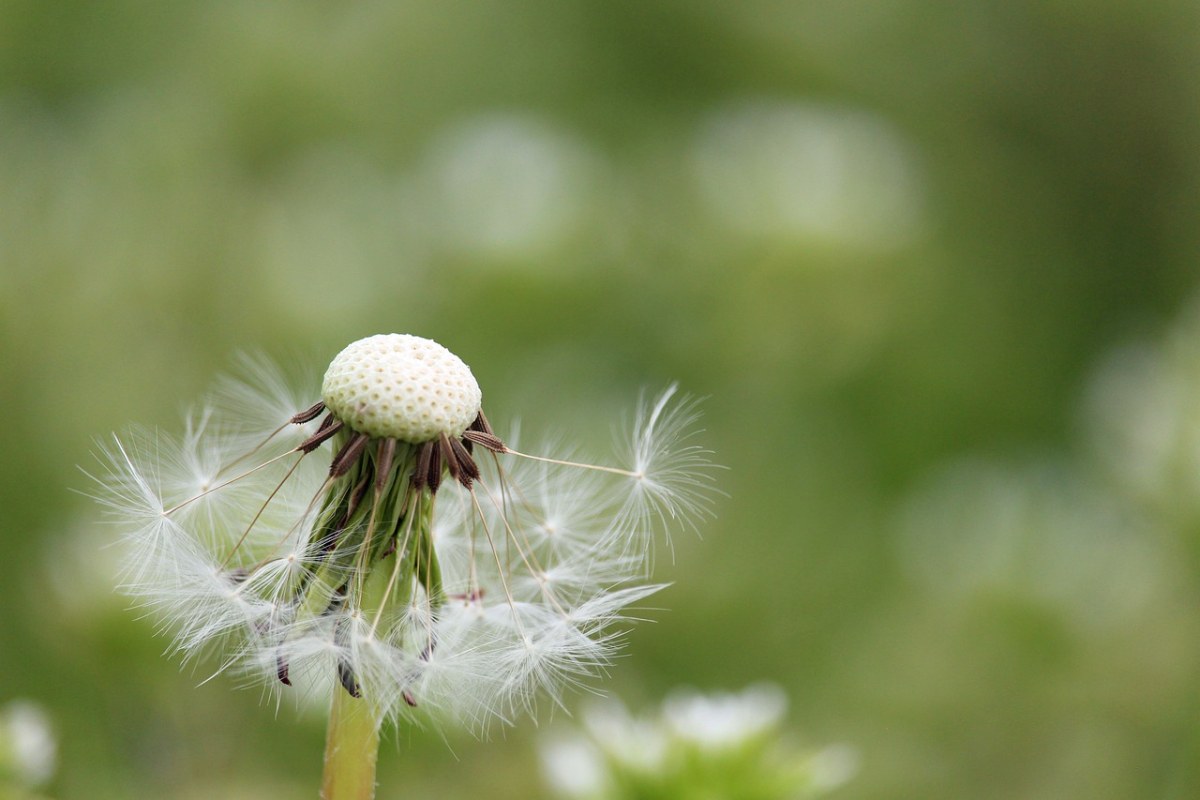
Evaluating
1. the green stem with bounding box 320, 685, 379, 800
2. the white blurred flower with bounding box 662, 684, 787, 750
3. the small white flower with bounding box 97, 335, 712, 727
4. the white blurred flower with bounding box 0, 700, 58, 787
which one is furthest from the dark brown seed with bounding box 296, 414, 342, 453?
the white blurred flower with bounding box 662, 684, 787, 750

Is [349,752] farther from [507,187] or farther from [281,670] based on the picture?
[507,187]

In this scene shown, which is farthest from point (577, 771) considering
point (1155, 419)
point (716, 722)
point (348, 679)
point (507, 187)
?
point (507, 187)

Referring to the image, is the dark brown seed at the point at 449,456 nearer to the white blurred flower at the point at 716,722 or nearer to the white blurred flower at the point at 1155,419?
the white blurred flower at the point at 716,722

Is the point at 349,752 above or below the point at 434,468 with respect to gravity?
below

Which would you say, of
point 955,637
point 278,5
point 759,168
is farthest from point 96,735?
point 278,5

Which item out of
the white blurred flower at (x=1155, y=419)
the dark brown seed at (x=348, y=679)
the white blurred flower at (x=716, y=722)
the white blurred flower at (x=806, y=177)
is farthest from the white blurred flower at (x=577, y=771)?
the white blurred flower at (x=806, y=177)

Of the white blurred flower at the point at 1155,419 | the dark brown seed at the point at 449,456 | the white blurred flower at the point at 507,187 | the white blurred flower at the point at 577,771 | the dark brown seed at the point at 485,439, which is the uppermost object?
the white blurred flower at the point at 507,187
